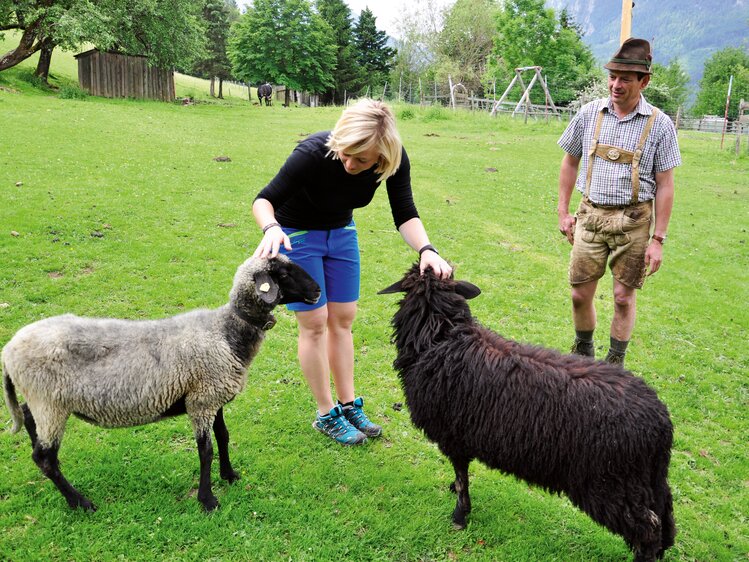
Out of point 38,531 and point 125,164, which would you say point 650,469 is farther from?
point 125,164

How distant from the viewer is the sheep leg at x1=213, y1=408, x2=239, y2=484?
3927 millimetres

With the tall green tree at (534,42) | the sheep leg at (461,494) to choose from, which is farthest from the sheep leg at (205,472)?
the tall green tree at (534,42)

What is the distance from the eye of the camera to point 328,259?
13.4 feet

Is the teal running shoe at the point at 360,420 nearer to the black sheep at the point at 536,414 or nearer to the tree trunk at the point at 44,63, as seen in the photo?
the black sheep at the point at 536,414

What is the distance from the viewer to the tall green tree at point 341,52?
54.4 m

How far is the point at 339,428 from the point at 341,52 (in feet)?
184

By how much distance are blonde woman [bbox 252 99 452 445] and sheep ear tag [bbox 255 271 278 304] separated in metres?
0.19

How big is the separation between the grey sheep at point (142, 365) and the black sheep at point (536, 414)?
92 centimetres


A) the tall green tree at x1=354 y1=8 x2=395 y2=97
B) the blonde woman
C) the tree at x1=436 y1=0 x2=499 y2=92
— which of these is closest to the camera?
the blonde woman

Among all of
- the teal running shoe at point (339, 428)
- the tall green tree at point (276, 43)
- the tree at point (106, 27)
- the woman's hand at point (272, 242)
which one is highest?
the tall green tree at point (276, 43)

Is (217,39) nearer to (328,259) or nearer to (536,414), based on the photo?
(328,259)

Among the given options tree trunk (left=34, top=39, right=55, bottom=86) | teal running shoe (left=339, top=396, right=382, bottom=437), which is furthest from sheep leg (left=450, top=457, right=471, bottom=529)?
tree trunk (left=34, top=39, right=55, bottom=86)

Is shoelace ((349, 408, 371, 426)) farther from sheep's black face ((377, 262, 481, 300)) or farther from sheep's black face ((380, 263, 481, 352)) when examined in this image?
sheep's black face ((377, 262, 481, 300))

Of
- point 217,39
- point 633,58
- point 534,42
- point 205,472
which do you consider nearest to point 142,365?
point 205,472
